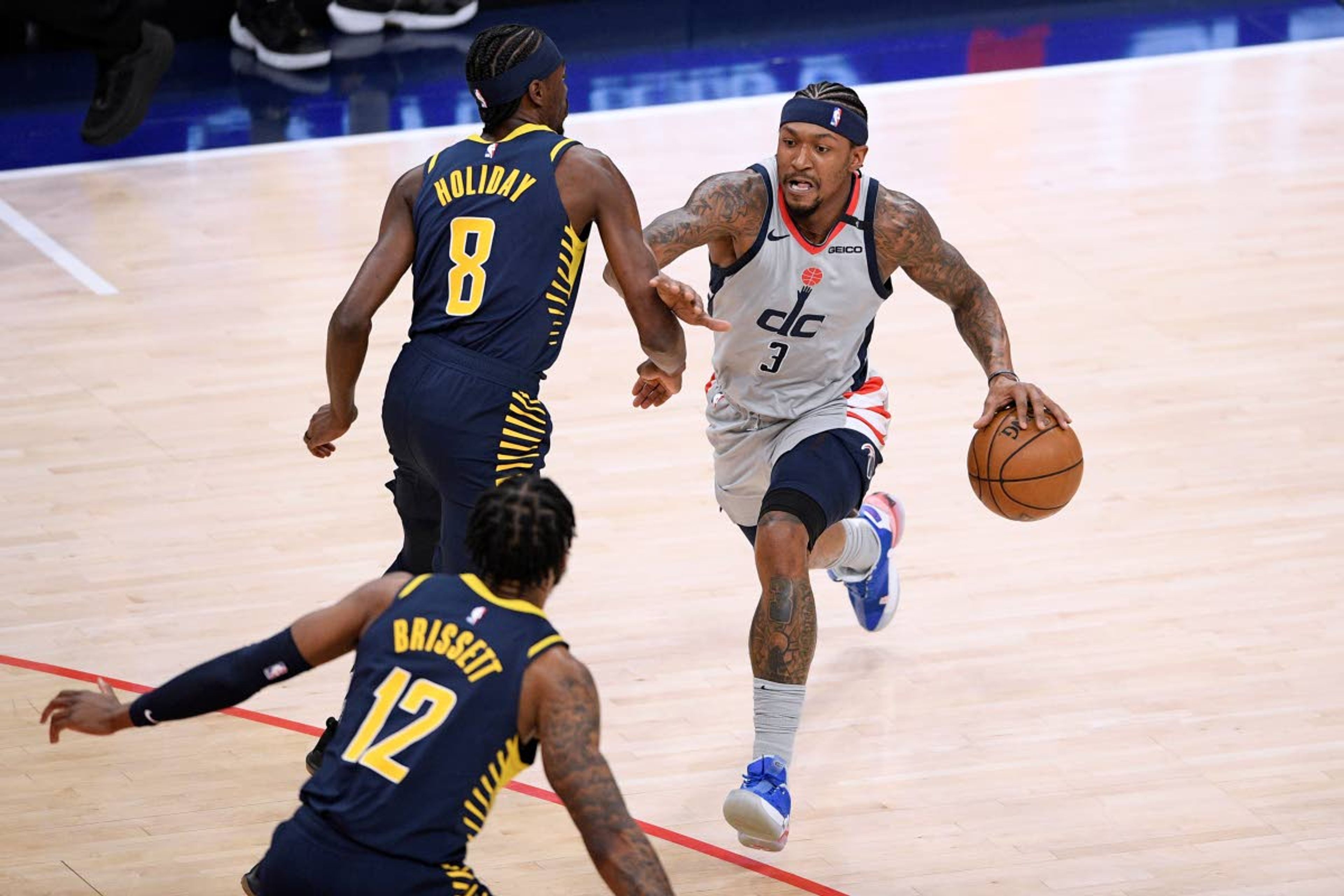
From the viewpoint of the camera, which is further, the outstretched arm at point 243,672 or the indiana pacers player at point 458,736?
the outstretched arm at point 243,672

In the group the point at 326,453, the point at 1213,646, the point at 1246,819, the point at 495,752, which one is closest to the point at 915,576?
the point at 1213,646

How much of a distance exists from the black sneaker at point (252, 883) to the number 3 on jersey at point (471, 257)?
1.47m

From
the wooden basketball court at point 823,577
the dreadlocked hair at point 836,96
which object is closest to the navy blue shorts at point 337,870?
the wooden basketball court at point 823,577

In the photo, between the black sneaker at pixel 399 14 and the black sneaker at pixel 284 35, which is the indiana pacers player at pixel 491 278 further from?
the black sneaker at pixel 399 14

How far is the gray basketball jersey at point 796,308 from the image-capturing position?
18.3ft

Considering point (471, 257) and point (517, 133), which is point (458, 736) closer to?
point (471, 257)

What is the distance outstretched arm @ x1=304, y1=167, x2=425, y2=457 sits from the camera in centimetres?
491

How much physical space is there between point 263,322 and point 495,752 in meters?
5.52

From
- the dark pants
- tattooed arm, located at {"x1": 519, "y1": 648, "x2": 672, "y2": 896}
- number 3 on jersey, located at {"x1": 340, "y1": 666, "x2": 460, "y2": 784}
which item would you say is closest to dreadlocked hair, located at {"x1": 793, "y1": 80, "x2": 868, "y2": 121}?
tattooed arm, located at {"x1": 519, "y1": 648, "x2": 672, "y2": 896}

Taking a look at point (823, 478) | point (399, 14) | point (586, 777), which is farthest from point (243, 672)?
point (399, 14)

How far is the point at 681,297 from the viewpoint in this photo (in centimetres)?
477

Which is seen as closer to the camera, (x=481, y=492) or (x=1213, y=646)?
(x=481, y=492)

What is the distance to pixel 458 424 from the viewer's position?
4.93 meters

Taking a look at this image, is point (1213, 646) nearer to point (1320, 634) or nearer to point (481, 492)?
point (1320, 634)
